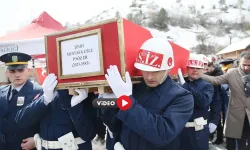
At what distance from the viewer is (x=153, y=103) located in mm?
2078

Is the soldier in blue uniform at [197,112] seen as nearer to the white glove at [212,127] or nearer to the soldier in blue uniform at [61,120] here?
the white glove at [212,127]

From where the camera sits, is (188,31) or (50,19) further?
(188,31)

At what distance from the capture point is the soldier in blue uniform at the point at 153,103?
182cm

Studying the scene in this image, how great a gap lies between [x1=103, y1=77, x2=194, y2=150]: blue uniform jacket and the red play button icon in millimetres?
29

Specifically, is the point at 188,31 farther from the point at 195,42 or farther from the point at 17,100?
the point at 17,100

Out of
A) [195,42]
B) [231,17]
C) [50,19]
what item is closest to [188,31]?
[195,42]

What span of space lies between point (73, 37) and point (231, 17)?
123464 mm

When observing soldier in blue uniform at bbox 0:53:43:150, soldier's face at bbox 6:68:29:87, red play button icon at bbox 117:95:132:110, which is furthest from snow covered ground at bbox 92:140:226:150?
red play button icon at bbox 117:95:132:110

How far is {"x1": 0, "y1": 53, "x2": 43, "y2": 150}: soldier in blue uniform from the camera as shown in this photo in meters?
2.99

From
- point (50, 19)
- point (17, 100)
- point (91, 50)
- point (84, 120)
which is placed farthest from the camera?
point (50, 19)

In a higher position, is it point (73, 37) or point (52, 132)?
point (73, 37)

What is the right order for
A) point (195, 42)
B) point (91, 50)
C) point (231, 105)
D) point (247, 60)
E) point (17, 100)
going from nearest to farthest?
point (91, 50) < point (17, 100) < point (247, 60) < point (231, 105) < point (195, 42)

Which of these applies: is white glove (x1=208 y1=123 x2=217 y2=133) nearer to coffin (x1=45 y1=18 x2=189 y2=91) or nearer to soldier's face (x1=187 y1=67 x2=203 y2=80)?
soldier's face (x1=187 y1=67 x2=203 y2=80)

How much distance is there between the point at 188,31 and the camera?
93125 millimetres
